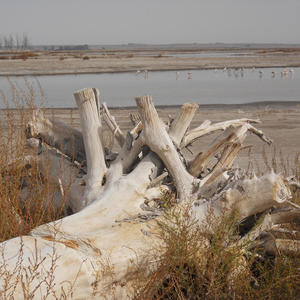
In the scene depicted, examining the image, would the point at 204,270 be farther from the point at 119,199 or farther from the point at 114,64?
the point at 114,64

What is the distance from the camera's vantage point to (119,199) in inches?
179

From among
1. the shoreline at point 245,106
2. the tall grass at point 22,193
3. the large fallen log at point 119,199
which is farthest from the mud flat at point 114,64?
the large fallen log at point 119,199

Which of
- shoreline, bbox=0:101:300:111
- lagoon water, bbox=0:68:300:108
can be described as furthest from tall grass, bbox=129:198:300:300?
lagoon water, bbox=0:68:300:108

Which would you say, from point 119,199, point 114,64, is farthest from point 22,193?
point 114,64

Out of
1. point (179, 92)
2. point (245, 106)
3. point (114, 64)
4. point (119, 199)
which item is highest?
point (114, 64)

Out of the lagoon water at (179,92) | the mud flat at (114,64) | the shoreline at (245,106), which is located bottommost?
the shoreline at (245,106)

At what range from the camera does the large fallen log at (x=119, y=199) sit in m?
3.49

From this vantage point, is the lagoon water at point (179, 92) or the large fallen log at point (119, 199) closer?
the large fallen log at point (119, 199)

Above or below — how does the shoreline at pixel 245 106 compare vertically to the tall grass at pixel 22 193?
above

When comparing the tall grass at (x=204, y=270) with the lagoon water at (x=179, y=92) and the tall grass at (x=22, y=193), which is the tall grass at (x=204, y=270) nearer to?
the tall grass at (x=22, y=193)

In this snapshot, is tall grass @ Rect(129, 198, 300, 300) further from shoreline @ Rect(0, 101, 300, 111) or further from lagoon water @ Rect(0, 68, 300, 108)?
lagoon water @ Rect(0, 68, 300, 108)

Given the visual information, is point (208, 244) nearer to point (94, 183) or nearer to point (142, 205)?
point (142, 205)

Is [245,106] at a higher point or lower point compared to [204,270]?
higher

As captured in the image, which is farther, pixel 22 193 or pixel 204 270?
pixel 22 193
